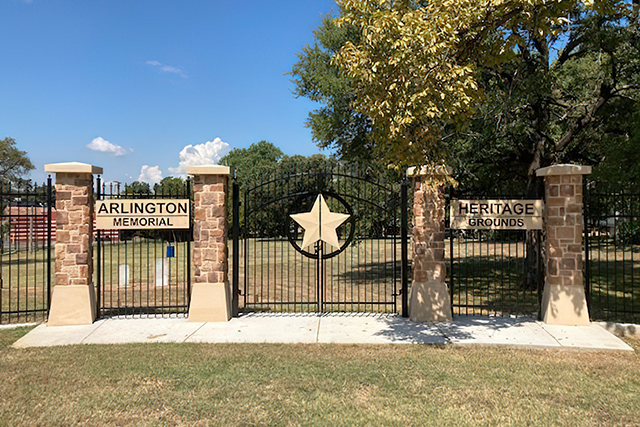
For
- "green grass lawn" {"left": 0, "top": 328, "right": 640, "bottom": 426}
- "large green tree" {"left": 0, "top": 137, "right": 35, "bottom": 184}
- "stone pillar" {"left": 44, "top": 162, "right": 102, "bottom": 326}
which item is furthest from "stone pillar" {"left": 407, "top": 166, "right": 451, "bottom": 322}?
"large green tree" {"left": 0, "top": 137, "right": 35, "bottom": 184}

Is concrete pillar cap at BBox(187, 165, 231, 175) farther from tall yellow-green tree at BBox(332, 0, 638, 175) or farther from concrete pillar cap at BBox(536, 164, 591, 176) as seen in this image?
concrete pillar cap at BBox(536, 164, 591, 176)

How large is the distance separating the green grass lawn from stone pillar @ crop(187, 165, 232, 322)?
1.42 m

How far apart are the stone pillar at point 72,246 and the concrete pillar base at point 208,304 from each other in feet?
6.24

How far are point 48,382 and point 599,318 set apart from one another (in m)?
9.46

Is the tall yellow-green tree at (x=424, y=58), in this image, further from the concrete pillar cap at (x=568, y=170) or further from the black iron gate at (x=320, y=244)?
the concrete pillar cap at (x=568, y=170)

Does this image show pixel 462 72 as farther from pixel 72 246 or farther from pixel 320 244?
pixel 72 246

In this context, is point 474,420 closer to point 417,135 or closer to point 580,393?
point 580,393

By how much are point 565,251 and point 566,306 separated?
974 millimetres

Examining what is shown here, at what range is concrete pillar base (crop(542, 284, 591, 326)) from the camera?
7730mm

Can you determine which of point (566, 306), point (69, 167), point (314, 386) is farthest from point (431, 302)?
point (69, 167)

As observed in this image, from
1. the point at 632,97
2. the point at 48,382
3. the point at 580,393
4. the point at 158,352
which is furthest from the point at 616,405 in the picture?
the point at 632,97

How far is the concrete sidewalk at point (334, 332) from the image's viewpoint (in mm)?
6895

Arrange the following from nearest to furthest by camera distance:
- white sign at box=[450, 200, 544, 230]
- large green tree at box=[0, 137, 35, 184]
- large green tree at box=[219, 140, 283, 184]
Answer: white sign at box=[450, 200, 544, 230], large green tree at box=[0, 137, 35, 184], large green tree at box=[219, 140, 283, 184]

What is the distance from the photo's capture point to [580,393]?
498cm
